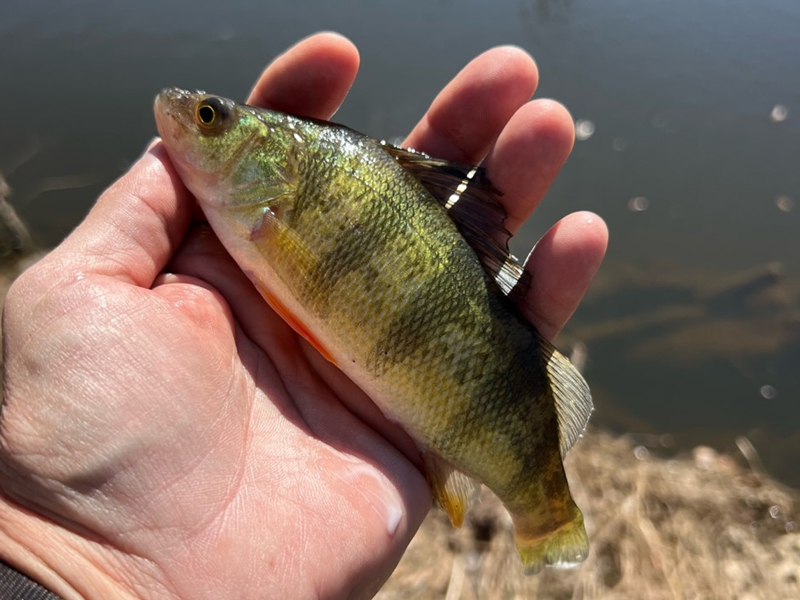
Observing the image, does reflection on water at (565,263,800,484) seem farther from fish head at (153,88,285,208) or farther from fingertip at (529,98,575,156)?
fish head at (153,88,285,208)

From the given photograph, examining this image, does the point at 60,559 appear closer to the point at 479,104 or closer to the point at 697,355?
the point at 479,104

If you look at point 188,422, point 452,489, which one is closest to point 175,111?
point 188,422

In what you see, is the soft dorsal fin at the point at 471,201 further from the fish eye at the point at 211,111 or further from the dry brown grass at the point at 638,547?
the dry brown grass at the point at 638,547

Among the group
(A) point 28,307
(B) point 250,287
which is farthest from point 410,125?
(A) point 28,307

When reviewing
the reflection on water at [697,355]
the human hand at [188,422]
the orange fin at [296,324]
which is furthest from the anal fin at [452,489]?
the reflection on water at [697,355]

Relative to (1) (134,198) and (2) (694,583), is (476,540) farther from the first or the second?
(1) (134,198)

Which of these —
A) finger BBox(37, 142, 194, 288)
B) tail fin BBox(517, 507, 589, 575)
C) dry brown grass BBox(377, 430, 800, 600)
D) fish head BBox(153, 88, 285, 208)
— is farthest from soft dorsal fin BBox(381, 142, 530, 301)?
dry brown grass BBox(377, 430, 800, 600)
